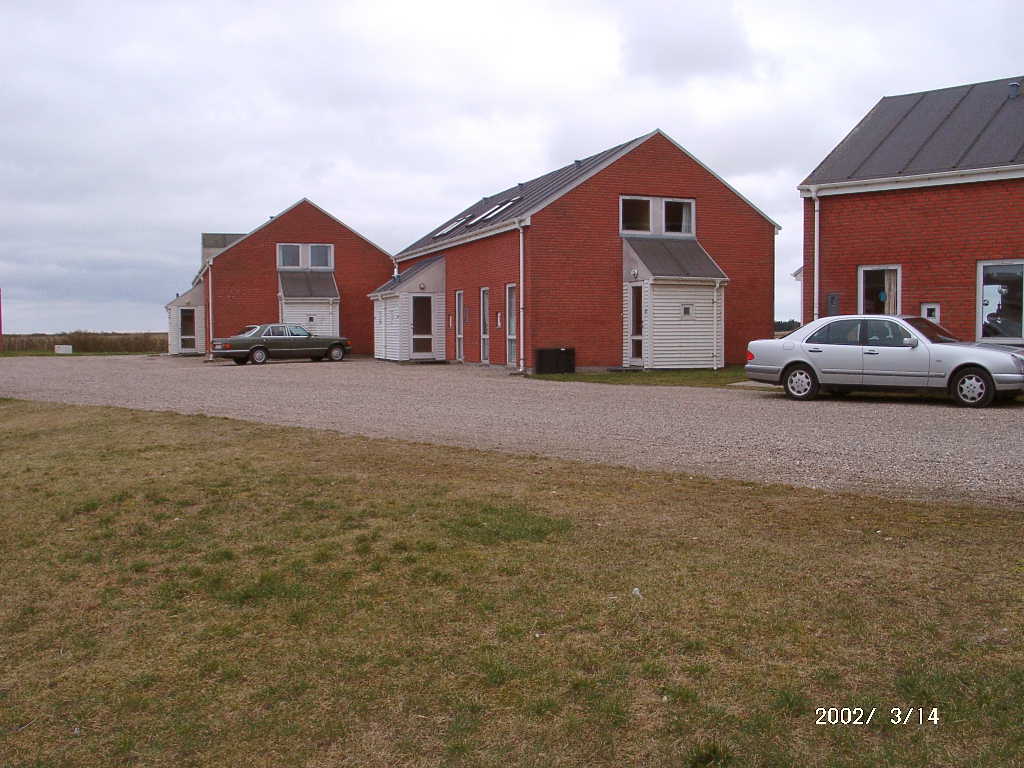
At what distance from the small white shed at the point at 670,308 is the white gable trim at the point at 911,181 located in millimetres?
5623

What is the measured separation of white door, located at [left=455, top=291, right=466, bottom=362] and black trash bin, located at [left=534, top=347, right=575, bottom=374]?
6.99 m

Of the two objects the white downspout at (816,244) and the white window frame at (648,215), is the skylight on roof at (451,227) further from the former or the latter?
the white downspout at (816,244)

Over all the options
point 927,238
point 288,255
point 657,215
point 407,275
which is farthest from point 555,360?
point 288,255

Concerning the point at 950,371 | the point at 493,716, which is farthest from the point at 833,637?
the point at 950,371

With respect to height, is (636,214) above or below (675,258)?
above

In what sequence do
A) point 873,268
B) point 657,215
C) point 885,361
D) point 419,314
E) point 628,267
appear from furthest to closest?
point 419,314
point 657,215
point 628,267
point 873,268
point 885,361

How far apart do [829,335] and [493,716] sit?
13.3m

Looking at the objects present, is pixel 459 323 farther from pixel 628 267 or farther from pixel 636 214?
pixel 636 214

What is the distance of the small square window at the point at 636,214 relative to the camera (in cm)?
2719

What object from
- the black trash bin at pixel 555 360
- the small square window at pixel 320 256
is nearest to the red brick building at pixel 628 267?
the black trash bin at pixel 555 360

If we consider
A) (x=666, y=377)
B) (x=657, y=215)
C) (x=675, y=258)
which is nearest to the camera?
(x=666, y=377)

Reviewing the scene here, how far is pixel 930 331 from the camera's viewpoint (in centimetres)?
1541

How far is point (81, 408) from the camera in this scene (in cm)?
1524

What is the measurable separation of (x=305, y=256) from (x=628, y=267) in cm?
1912
